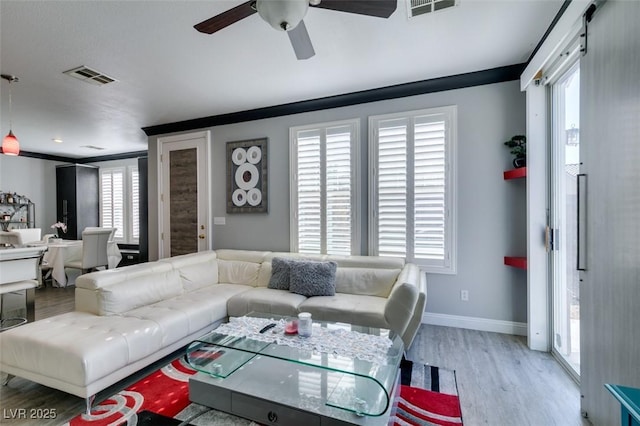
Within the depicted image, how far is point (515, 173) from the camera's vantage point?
113 inches

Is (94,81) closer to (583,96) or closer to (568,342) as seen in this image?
(583,96)

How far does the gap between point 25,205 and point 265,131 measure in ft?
21.9

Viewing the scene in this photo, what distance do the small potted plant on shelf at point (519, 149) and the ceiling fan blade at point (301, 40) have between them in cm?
225

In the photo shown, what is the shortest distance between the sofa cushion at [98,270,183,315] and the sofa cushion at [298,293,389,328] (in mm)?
1414

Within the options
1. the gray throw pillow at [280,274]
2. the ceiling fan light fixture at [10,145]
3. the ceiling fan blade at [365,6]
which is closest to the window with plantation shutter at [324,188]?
the gray throw pillow at [280,274]

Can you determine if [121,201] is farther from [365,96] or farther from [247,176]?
[365,96]

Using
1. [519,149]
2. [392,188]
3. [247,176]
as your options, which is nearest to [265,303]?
[392,188]

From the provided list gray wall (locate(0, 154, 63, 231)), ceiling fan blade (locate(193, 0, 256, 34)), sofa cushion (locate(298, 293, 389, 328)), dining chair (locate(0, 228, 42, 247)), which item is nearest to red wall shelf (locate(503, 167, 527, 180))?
sofa cushion (locate(298, 293, 389, 328))

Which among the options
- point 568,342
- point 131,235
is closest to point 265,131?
point 568,342

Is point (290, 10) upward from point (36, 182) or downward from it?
upward

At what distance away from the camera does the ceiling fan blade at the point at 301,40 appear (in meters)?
1.81

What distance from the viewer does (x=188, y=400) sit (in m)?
1.96

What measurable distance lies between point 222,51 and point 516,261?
3.44m

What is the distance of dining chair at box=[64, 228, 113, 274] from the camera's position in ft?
15.9
